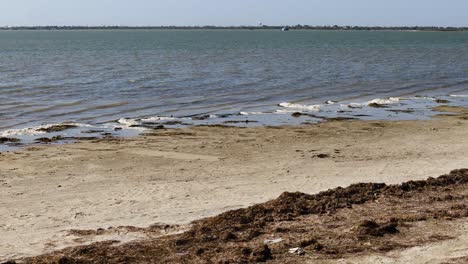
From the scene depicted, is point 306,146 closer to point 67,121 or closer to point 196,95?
point 67,121

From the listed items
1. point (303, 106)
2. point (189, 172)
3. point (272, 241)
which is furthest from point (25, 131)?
point (272, 241)

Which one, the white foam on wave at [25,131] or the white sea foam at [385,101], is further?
the white sea foam at [385,101]

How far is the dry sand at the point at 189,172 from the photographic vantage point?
429 inches

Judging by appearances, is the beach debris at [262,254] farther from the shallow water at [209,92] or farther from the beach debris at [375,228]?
the shallow water at [209,92]

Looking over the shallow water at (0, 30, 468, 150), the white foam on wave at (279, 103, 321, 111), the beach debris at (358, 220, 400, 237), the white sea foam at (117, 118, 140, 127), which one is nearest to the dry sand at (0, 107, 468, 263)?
the beach debris at (358, 220, 400, 237)

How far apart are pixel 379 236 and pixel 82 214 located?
5.01 m

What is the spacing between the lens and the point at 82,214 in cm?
1152

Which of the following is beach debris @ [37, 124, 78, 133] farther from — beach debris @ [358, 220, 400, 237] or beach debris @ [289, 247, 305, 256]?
beach debris @ [289, 247, 305, 256]

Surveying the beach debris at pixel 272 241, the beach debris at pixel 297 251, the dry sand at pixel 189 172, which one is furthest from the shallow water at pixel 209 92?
the beach debris at pixel 297 251

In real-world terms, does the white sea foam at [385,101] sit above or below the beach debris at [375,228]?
below

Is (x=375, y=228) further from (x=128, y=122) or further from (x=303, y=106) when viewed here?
(x=303, y=106)

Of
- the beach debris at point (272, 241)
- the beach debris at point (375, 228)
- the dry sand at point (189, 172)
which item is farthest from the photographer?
the dry sand at point (189, 172)

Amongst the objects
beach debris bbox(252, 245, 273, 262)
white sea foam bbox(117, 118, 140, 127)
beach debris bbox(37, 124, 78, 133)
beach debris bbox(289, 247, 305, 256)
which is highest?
beach debris bbox(252, 245, 273, 262)

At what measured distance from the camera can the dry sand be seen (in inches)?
429
